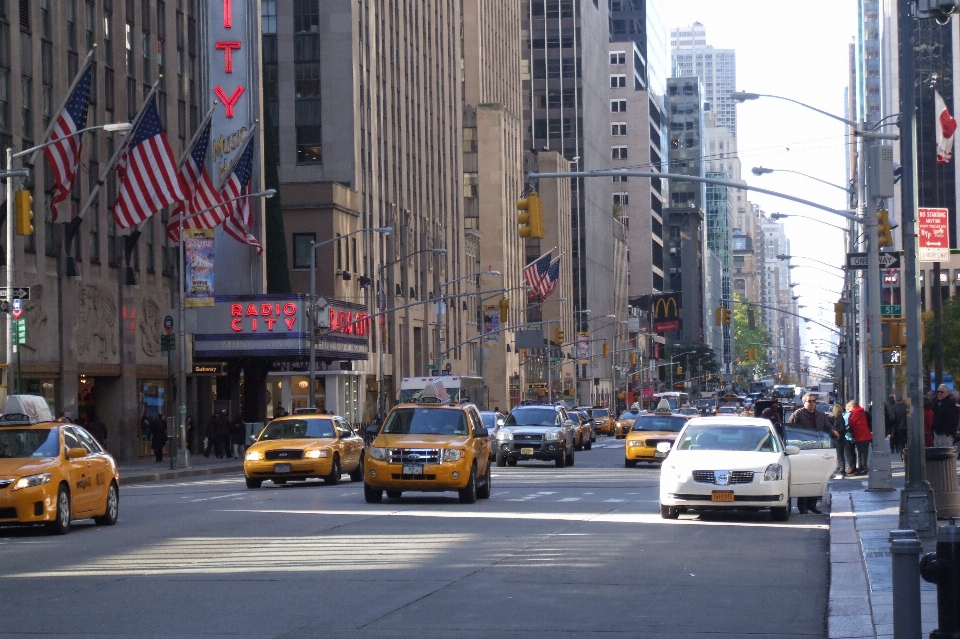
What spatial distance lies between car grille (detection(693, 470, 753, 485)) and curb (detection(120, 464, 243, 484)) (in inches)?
838

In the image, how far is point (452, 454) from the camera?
82.0 ft

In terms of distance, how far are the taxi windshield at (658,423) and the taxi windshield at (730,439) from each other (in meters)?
20.0

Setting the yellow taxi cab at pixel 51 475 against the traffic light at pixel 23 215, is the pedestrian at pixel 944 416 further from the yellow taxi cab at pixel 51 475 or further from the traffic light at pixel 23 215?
the traffic light at pixel 23 215

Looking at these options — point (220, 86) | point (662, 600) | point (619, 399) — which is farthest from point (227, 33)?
point (619, 399)

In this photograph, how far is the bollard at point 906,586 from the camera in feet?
27.8

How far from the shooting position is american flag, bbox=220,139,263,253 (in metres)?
51.3

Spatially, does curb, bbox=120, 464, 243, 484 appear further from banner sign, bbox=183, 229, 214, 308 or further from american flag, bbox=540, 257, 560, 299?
american flag, bbox=540, 257, 560, 299

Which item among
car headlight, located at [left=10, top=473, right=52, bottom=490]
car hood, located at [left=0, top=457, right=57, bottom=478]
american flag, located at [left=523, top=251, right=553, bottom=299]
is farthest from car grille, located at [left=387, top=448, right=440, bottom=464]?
american flag, located at [left=523, top=251, right=553, bottom=299]

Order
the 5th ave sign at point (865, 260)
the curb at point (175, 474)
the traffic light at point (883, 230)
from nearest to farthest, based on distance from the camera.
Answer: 1. the 5th ave sign at point (865, 260)
2. the traffic light at point (883, 230)
3. the curb at point (175, 474)

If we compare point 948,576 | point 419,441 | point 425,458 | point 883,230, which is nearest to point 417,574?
point 948,576

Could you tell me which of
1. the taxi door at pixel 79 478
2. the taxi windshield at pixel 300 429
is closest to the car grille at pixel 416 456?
the taxi door at pixel 79 478

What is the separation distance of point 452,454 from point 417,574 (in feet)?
34.1

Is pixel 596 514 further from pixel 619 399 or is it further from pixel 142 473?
pixel 619 399

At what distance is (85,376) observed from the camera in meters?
50.8
